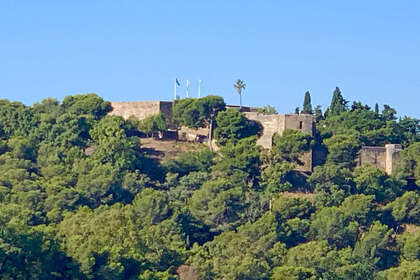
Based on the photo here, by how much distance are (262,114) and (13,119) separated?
11.5m

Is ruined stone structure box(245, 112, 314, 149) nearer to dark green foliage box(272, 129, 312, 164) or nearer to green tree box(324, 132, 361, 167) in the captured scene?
dark green foliage box(272, 129, 312, 164)

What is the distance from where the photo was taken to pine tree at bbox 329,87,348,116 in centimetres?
8156

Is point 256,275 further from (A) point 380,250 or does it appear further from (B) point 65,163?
(B) point 65,163

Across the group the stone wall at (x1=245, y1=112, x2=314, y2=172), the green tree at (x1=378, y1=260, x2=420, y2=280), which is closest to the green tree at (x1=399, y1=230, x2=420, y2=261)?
the green tree at (x1=378, y1=260, x2=420, y2=280)

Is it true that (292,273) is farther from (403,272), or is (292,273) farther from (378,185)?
(378,185)

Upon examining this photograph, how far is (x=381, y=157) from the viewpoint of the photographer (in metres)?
73.3

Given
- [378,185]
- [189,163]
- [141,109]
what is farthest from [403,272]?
[141,109]

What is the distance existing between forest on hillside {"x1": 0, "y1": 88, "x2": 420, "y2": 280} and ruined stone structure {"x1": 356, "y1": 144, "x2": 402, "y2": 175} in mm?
342

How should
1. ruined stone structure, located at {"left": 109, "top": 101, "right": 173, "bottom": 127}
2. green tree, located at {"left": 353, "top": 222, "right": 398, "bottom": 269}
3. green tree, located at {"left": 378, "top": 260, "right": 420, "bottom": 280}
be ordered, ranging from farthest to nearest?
ruined stone structure, located at {"left": 109, "top": 101, "right": 173, "bottom": 127}, green tree, located at {"left": 353, "top": 222, "right": 398, "bottom": 269}, green tree, located at {"left": 378, "top": 260, "right": 420, "bottom": 280}

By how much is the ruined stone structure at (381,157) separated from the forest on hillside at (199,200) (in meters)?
0.34

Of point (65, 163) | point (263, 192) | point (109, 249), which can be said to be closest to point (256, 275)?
point (109, 249)

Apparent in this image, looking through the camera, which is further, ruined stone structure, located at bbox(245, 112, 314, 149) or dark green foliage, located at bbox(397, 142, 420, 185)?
ruined stone structure, located at bbox(245, 112, 314, 149)

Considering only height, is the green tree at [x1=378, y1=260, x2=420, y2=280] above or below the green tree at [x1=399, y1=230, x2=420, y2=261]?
below

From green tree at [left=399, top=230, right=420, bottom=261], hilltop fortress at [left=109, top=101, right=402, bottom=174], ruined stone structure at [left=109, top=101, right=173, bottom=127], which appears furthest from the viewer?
ruined stone structure at [left=109, top=101, right=173, bottom=127]
